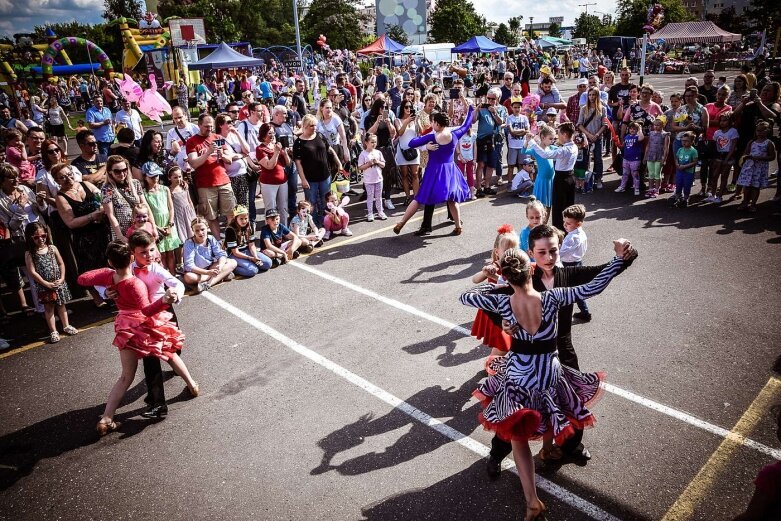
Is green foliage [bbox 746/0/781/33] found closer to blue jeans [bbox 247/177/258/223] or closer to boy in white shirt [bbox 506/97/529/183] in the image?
boy in white shirt [bbox 506/97/529/183]

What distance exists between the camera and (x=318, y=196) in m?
8.86

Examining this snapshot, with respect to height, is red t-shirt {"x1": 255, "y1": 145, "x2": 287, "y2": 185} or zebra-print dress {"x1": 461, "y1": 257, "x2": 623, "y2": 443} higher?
red t-shirt {"x1": 255, "y1": 145, "x2": 287, "y2": 185}

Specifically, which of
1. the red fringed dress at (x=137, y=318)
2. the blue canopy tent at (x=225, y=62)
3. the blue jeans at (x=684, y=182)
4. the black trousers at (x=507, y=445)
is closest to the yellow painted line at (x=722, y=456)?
the black trousers at (x=507, y=445)

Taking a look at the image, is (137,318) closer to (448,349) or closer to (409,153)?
(448,349)

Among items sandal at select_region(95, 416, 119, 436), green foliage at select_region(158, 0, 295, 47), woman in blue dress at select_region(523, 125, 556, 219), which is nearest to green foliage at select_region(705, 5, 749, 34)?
green foliage at select_region(158, 0, 295, 47)

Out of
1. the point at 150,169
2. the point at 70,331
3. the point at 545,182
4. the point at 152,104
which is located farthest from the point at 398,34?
the point at 70,331

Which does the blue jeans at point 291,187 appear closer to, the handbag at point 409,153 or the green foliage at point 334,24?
the handbag at point 409,153

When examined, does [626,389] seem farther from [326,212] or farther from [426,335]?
[326,212]

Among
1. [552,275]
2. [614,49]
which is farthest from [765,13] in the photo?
[552,275]

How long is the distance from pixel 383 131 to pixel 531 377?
25.9ft

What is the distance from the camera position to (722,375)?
471cm

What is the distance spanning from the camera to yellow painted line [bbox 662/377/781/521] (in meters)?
3.35

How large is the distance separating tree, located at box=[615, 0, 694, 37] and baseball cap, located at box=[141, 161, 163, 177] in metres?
53.4

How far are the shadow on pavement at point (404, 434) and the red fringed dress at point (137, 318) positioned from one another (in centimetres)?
164
